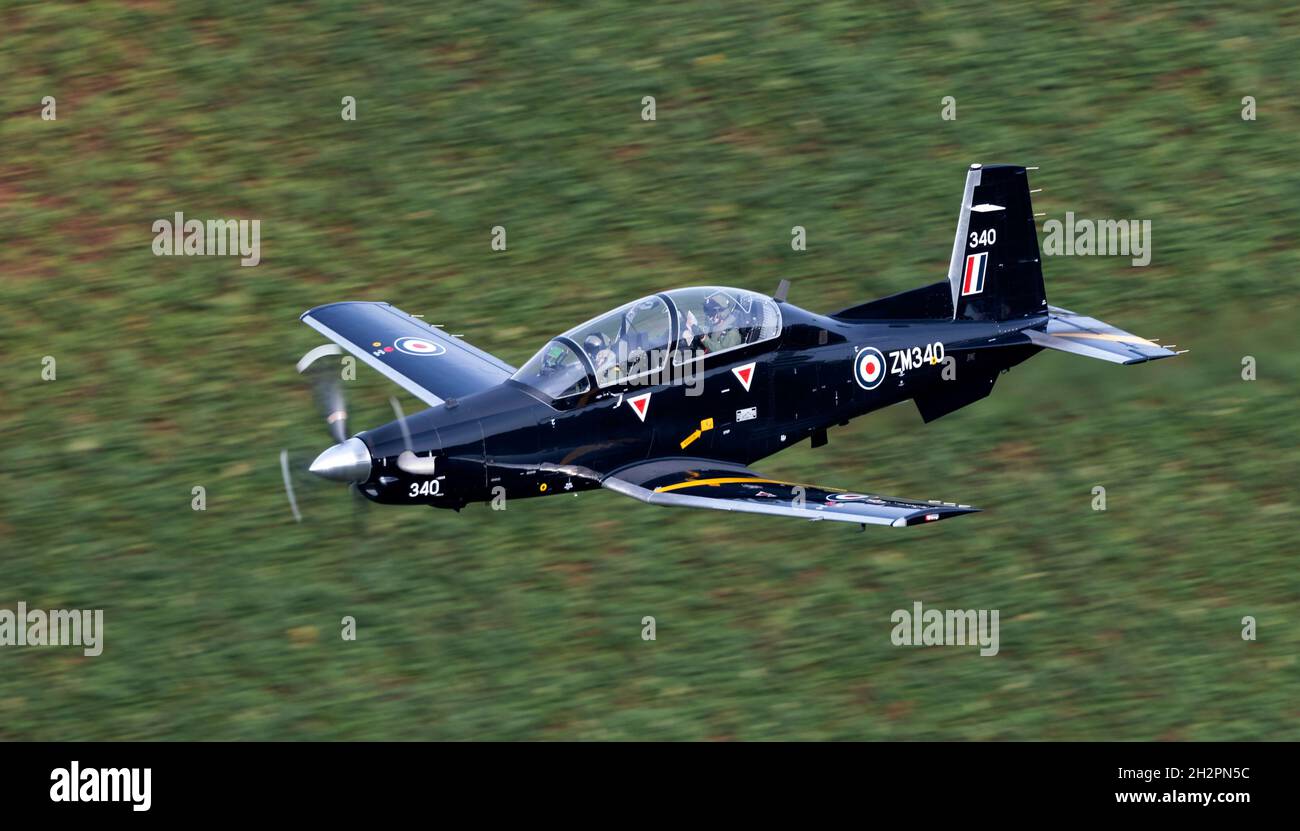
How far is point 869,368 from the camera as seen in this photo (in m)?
22.9

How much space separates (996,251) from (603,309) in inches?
254

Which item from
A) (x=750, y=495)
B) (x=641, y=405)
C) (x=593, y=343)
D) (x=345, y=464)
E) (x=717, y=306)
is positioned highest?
(x=717, y=306)

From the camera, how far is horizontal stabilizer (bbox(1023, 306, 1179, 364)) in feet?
75.3

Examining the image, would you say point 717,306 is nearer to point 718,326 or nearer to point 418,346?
point 718,326

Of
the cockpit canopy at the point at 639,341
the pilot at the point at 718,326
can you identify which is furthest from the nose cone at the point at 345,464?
the pilot at the point at 718,326

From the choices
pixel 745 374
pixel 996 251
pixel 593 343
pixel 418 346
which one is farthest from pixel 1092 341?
pixel 418 346

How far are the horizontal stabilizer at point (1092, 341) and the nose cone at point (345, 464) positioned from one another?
938 centimetres

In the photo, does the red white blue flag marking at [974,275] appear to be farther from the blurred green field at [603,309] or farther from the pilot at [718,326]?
the pilot at [718,326]

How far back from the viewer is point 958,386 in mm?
23781

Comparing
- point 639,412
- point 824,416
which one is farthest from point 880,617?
point 639,412

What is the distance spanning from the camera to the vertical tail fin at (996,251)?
23641 mm

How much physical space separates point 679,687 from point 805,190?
1068 cm

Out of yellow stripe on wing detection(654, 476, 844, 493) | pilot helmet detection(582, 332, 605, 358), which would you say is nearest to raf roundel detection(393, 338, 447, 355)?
pilot helmet detection(582, 332, 605, 358)
